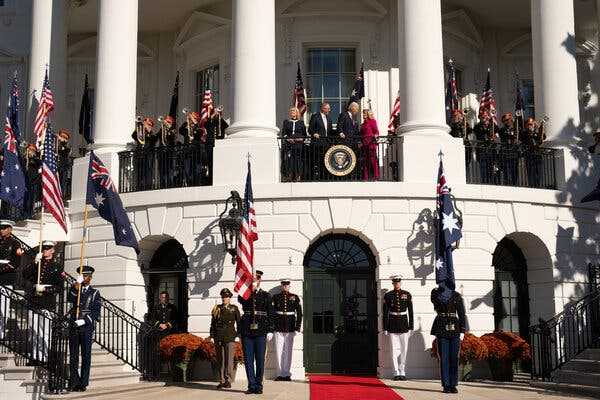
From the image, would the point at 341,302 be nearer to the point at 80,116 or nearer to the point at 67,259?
the point at 67,259

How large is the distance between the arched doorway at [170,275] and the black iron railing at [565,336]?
28.9 feet

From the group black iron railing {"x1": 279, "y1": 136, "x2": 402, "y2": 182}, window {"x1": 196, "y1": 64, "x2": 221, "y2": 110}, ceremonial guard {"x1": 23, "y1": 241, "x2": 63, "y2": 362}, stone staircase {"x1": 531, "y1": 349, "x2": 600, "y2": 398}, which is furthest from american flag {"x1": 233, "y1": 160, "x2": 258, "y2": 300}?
window {"x1": 196, "y1": 64, "x2": 221, "y2": 110}

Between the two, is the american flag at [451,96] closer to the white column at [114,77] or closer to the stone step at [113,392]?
the white column at [114,77]

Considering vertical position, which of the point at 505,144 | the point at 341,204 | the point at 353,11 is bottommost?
→ the point at 341,204

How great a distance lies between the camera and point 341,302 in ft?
65.0

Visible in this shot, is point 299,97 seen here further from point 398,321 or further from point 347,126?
point 398,321

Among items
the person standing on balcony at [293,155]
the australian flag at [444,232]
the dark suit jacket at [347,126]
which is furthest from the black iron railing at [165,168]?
the australian flag at [444,232]

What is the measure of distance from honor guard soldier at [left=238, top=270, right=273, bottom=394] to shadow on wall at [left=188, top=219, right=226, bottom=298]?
11.4 ft

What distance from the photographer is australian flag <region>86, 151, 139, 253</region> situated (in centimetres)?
1725

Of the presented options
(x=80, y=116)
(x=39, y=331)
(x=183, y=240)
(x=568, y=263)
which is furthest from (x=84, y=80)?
(x=568, y=263)

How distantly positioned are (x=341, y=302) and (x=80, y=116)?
42.1 feet

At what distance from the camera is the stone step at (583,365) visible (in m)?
16.7

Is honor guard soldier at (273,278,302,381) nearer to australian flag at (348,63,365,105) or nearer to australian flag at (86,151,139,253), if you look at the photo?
australian flag at (86,151,139,253)

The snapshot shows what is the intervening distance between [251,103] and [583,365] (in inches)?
389
